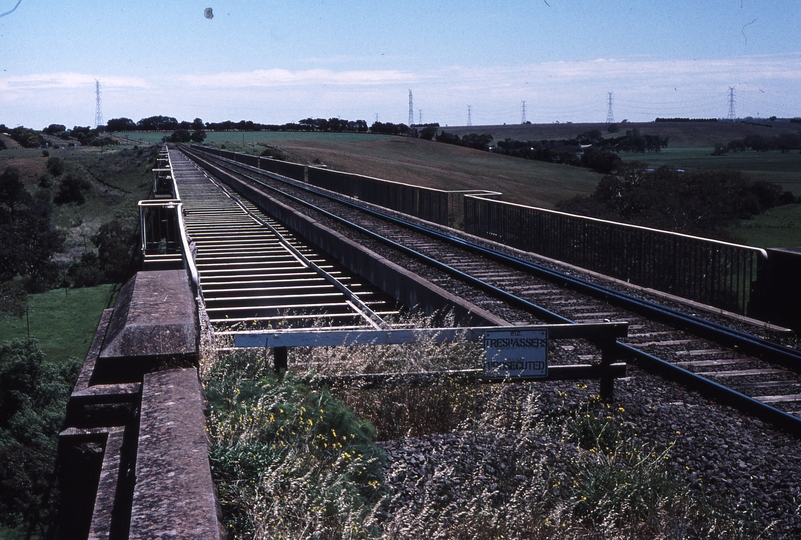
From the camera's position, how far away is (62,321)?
48781 millimetres

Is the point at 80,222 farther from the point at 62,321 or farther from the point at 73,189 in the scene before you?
the point at 62,321

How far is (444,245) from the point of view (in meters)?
20.2

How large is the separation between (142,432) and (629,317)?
29.4 ft

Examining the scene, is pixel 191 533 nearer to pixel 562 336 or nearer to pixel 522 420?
pixel 522 420

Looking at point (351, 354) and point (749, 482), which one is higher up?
point (351, 354)

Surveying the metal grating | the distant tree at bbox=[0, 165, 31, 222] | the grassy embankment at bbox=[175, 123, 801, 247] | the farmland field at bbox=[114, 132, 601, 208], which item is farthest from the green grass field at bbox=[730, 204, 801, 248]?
the distant tree at bbox=[0, 165, 31, 222]

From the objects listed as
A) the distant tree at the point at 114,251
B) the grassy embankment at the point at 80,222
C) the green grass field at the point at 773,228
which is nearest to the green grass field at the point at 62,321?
the grassy embankment at the point at 80,222

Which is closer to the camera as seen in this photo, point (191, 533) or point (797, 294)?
point (191, 533)

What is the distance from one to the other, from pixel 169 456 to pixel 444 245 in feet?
54.2

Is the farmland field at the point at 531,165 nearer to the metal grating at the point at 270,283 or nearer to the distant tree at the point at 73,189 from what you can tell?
the distant tree at the point at 73,189

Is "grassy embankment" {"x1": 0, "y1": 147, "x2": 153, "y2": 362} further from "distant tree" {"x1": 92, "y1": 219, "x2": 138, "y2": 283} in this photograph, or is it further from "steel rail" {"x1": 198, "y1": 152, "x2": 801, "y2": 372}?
"steel rail" {"x1": 198, "y1": 152, "x2": 801, "y2": 372}

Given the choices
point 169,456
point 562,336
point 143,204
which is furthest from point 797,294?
point 143,204

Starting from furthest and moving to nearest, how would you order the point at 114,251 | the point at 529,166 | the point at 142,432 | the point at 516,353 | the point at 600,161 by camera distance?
the point at 529,166, the point at 600,161, the point at 114,251, the point at 516,353, the point at 142,432

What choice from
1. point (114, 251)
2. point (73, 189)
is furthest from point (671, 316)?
point (73, 189)
